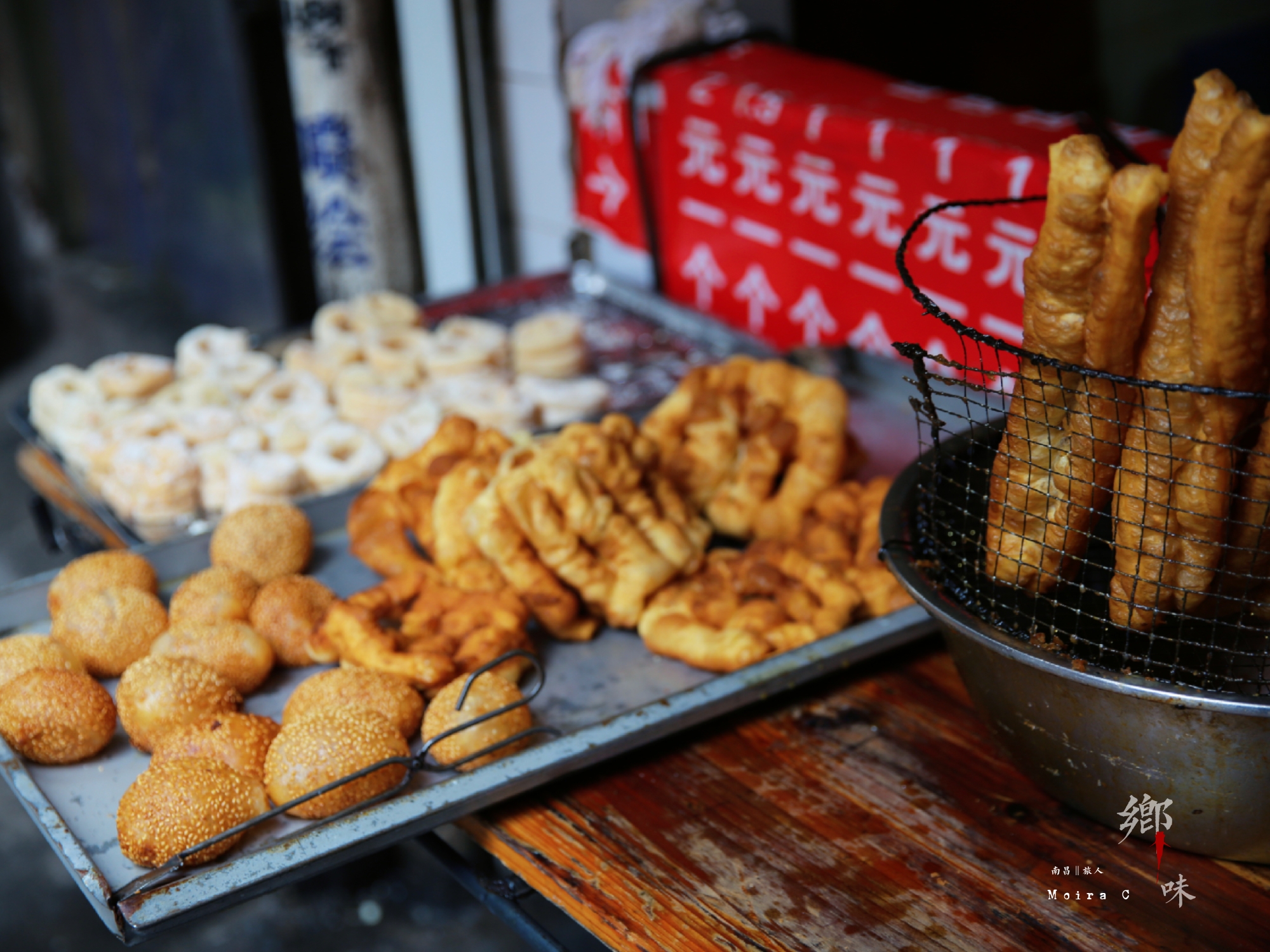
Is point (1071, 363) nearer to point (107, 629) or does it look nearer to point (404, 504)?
point (404, 504)

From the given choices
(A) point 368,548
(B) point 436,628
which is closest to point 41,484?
(A) point 368,548

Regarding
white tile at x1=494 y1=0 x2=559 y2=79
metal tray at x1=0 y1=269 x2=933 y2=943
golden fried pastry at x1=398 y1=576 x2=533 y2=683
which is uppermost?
white tile at x1=494 y1=0 x2=559 y2=79

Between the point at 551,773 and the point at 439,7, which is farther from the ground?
the point at 439,7

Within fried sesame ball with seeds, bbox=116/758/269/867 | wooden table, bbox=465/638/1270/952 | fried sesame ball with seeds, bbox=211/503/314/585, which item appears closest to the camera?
wooden table, bbox=465/638/1270/952

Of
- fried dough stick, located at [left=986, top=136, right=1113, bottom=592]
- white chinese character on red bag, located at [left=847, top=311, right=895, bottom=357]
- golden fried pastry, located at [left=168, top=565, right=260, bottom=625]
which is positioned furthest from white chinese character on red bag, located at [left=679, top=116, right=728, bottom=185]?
fried dough stick, located at [left=986, top=136, right=1113, bottom=592]

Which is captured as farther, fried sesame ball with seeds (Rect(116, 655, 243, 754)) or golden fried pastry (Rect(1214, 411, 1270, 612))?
fried sesame ball with seeds (Rect(116, 655, 243, 754))

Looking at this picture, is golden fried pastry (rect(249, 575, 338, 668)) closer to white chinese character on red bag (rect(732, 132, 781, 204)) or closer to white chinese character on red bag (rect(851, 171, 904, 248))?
white chinese character on red bag (rect(851, 171, 904, 248))

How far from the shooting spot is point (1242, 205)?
136 cm

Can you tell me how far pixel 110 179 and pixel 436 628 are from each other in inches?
330

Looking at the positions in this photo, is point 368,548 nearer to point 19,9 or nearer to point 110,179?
point 110,179

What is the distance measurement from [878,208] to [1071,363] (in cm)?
212

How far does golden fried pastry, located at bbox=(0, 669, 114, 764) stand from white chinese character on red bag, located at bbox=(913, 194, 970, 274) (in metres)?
2.41

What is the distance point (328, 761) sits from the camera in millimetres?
1860

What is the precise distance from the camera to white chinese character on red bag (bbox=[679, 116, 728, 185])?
4188 millimetres
